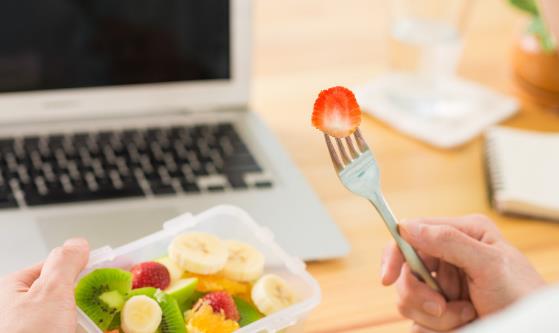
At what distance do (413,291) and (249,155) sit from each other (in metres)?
0.30

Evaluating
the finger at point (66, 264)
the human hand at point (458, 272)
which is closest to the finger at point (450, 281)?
the human hand at point (458, 272)

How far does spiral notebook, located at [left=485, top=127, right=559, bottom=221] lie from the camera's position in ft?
3.19

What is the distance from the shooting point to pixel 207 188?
0.93 meters

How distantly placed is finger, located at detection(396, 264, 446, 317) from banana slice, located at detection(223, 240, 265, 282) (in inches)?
5.3

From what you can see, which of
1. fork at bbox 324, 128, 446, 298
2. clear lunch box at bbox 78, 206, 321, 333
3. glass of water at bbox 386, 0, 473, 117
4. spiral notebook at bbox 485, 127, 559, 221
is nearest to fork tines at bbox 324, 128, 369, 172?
fork at bbox 324, 128, 446, 298

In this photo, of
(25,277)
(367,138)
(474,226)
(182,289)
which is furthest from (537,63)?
(25,277)

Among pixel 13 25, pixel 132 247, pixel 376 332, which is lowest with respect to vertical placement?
pixel 376 332

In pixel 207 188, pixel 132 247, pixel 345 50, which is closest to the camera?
pixel 132 247

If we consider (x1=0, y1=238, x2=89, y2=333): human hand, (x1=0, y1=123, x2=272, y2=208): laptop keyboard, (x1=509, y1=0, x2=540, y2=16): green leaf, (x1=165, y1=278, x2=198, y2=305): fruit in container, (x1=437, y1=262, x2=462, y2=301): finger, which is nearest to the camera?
(x1=0, y1=238, x2=89, y2=333): human hand

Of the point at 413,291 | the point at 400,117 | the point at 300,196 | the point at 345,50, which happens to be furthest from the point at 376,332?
the point at 345,50

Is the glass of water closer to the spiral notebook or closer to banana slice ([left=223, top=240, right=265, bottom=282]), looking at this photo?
the spiral notebook

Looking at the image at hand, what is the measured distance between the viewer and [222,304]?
0.69 meters

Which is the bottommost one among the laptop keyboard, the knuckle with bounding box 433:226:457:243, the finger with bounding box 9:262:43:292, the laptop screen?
the laptop keyboard

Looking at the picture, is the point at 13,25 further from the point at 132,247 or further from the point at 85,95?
the point at 132,247
